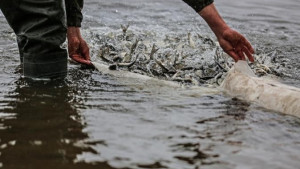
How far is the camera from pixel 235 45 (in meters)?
3.64

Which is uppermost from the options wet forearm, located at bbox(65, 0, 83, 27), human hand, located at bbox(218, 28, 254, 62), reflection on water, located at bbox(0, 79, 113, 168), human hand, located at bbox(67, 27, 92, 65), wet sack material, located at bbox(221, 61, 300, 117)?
wet forearm, located at bbox(65, 0, 83, 27)

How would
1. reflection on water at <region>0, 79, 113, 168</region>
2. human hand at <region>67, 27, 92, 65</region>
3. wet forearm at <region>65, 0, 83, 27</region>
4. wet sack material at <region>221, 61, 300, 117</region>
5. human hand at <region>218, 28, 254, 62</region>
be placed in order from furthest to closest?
wet forearm at <region>65, 0, 83, 27</region>
human hand at <region>67, 27, 92, 65</region>
human hand at <region>218, 28, 254, 62</region>
wet sack material at <region>221, 61, 300, 117</region>
reflection on water at <region>0, 79, 113, 168</region>

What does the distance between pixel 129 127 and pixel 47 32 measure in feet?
3.80

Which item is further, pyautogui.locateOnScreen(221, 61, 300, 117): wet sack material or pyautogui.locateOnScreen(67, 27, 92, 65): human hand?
pyautogui.locateOnScreen(67, 27, 92, 65): human hand

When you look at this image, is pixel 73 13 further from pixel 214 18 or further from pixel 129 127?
pixel 129 127

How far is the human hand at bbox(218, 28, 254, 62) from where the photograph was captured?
3566 millimetres

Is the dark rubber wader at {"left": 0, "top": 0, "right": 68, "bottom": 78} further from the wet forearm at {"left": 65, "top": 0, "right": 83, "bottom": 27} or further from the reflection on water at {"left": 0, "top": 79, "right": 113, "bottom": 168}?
the wet forearm at {"left": 65, "top": 0, "right": 83, "bottom": 27}

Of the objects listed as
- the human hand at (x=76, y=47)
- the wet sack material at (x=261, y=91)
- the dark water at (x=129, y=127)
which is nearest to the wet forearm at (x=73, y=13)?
the human hand at (x=76, y=47)

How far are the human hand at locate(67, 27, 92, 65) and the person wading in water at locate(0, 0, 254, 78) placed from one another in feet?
2.11

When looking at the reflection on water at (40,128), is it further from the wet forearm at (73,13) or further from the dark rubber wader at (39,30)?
the wet forearm at (73,13)

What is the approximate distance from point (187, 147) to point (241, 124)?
22.8 inches

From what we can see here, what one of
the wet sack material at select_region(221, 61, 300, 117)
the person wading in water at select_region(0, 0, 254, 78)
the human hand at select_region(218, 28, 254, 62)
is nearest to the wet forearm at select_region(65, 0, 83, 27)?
the person wading in water at select_region(0, 0, 254, 78)

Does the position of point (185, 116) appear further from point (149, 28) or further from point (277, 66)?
point (149, 28)

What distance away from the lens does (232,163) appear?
2170 mm
